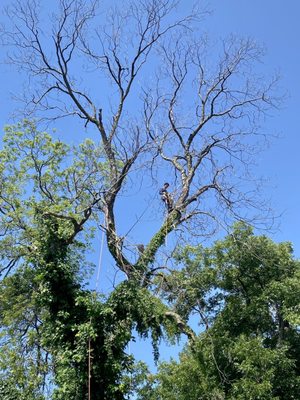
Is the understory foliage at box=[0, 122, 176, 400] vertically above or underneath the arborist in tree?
underneath

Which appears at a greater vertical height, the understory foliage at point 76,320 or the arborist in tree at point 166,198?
the arborist in tree at point 166,198

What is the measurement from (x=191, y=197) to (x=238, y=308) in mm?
4262

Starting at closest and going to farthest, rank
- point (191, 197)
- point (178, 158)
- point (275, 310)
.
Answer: point (191, 197)
point (178, 158)
point (275, 310)

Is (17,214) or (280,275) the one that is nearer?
(280,275)

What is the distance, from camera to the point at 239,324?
47.5 feet

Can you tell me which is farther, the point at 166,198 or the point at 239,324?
the point at 239,324

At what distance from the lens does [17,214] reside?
15.7 metres

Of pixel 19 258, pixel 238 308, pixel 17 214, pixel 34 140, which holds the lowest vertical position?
pixel 238 308

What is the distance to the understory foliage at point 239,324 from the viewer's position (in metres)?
12.9

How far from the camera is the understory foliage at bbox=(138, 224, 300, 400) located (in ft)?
42.5

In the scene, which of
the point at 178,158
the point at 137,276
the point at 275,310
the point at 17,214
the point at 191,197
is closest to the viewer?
the point at 137,276

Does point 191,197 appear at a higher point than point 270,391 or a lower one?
higher

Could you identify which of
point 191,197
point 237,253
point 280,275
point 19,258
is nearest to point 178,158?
point 191,197

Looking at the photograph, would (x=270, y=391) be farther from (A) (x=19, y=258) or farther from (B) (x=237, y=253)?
(A) (x=19, y=258)
